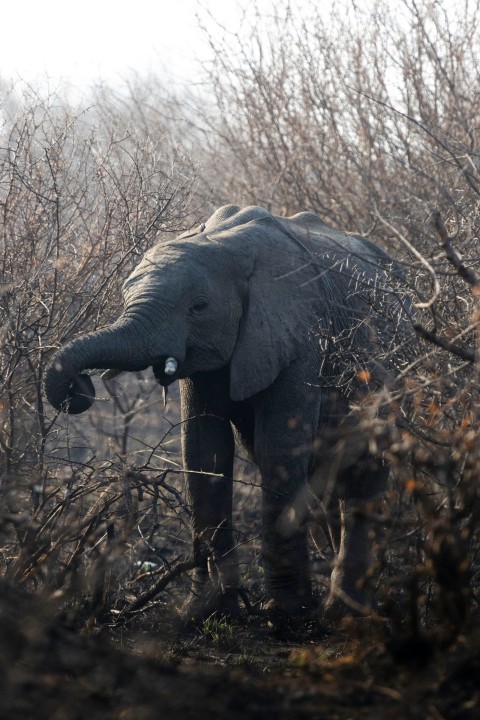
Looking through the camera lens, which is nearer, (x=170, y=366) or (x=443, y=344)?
(x=443, y=344)

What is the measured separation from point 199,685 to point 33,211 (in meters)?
4.34

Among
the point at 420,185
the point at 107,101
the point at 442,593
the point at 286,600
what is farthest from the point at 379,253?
the point at 107,101


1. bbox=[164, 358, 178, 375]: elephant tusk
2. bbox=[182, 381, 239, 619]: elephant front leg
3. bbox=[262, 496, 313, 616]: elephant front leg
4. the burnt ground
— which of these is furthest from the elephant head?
the burnt ground

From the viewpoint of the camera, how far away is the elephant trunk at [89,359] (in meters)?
5.68

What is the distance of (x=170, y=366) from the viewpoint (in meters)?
6.02

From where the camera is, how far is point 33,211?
723 cm

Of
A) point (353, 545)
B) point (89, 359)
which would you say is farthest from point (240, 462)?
point (89, 359)

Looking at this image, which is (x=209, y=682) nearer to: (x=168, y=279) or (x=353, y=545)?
(x=168, y=279)

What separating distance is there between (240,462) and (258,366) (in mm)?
4139

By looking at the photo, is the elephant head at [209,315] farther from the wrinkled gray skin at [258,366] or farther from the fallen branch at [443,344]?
the fallen branch at [443,344]

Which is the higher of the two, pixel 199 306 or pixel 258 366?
pixel 199 306

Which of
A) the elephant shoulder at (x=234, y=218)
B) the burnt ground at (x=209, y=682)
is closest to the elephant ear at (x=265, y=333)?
the elephant shoulder at (x=234, y=218)

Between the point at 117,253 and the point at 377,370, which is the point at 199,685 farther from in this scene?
the point at 117,253

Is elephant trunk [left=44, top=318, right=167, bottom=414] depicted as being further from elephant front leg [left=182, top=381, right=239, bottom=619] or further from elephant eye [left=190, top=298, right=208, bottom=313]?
elephant front leg [left=182, top=381, right=239, bottom=619]
